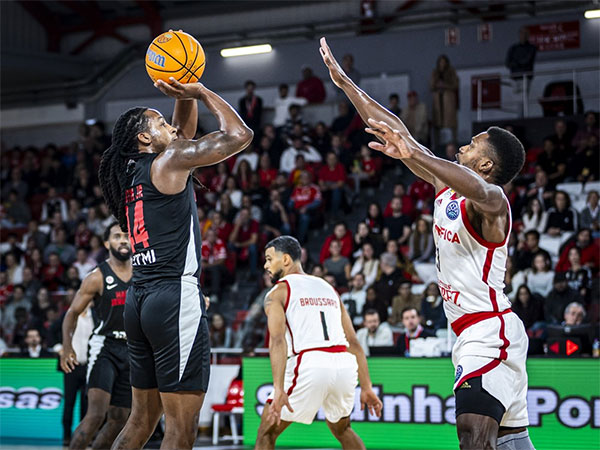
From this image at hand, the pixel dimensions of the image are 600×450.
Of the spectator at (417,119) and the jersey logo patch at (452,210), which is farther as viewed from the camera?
the spectator at (417,119)

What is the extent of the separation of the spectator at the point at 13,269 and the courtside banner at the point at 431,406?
851 centimetres

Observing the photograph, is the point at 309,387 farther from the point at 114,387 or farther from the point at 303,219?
the point at 303,219

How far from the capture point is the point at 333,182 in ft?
57.1

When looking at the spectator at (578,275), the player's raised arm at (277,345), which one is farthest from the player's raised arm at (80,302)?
the spectator at (578,275)

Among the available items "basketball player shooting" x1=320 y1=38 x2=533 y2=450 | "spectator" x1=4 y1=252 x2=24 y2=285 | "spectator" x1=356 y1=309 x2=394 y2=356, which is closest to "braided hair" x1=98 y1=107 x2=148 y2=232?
"basketball player shooting" x1=320 y1=38 x2=533 y2=450

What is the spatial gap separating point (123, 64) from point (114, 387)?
18.0 meters

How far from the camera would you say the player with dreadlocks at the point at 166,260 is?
5090 millimetres

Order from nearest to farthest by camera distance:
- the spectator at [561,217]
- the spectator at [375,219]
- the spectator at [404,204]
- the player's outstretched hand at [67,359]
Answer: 1. the player's outstretched hand at [67,359]
2. the spectator at [561,217]
3. the spectator at [375,219]
4. the spectator at [404,204]

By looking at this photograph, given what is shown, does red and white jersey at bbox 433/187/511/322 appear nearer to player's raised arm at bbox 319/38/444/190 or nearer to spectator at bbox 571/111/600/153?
player's raised arm at bbox 319/38/444/190

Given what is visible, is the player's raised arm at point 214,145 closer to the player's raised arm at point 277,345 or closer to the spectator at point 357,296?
the player's raised arm at point 277,345

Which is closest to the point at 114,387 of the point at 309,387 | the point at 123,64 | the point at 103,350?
the point at 103,350

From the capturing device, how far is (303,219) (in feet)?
54.4

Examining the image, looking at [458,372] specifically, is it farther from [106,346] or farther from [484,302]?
[106,346]

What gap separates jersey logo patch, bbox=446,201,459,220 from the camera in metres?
A: 4.96
